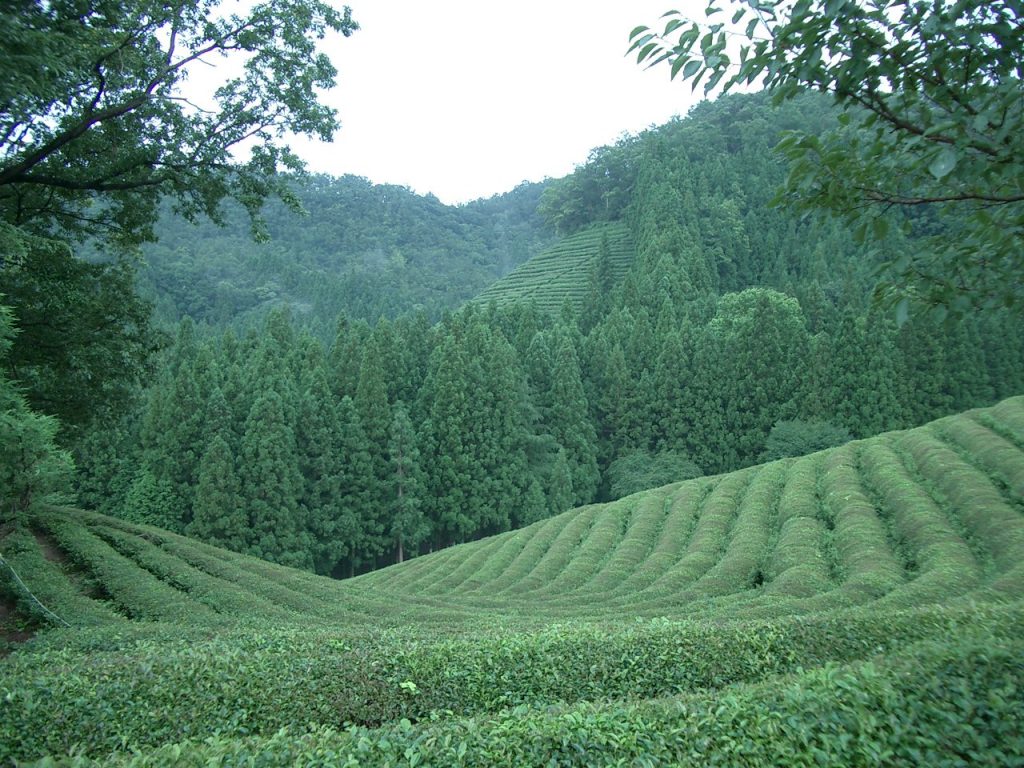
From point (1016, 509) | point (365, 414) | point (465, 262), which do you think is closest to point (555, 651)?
point (1016, 509)

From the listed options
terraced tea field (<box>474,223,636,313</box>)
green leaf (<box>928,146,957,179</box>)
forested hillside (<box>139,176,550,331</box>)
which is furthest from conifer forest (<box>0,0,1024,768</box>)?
forested hillside (<box>139,176,550,331</box>)

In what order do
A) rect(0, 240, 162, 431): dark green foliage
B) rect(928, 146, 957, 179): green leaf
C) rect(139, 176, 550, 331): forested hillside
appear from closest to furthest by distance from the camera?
1. rect(928, 146, 957, 179): green leaf
2. rect(0, 240, 162, 431): dark green foliage
3. rect(139, 176, 550, 331): forested hillside

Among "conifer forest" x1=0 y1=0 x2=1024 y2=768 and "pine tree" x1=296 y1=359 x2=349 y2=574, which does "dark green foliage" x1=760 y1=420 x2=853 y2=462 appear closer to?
"conifer forest" x1=0 y1=0 x2=1024 y2=768

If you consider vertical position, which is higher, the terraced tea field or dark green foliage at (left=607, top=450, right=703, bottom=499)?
the terraced tea field

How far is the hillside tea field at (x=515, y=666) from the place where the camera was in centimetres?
418

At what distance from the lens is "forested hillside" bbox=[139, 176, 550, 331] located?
2972 inches

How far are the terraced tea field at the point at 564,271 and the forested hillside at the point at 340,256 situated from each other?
8524 mm

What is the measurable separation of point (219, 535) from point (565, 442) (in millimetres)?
19199

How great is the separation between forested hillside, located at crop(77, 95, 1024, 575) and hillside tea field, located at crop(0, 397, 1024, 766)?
18322mm

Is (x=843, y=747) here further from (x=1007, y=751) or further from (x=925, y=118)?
(x=925, y=118)

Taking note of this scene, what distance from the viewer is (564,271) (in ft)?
238

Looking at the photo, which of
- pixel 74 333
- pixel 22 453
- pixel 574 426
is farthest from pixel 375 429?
pixel 22 453

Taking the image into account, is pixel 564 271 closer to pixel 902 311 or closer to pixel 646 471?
pixel 646 471

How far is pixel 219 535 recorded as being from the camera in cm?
3284
